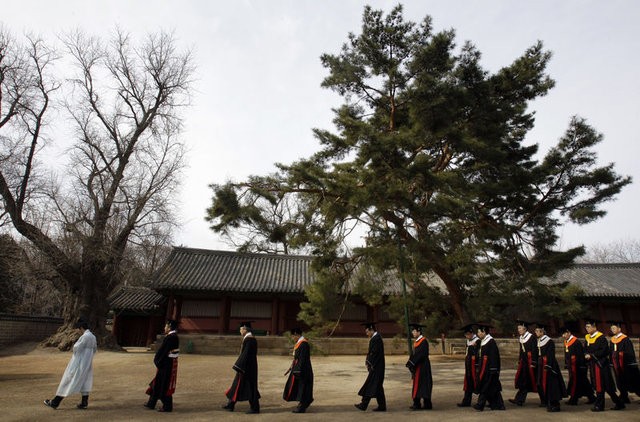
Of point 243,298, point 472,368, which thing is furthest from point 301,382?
point 243,298

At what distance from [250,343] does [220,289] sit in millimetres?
12106

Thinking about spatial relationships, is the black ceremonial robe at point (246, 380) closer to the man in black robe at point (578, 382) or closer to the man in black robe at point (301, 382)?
the man in black robe at point (301, 382)

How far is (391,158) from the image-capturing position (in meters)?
9.02

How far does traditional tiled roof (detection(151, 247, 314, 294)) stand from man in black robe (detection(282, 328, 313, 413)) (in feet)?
39.2

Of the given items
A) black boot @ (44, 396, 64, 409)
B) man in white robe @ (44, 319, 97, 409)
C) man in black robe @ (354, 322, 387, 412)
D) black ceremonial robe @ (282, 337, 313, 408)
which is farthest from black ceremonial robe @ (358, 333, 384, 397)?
black boot @ (44, 396, 64, 409)

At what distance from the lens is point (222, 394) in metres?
7.89

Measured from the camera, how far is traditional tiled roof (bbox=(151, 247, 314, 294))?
18.4 metres

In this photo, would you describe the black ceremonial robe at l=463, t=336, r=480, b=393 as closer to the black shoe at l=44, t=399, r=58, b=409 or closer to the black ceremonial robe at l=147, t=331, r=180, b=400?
the black ceremonial robe at l=147, t=331, r=180, b=400

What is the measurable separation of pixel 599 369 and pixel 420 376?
2.96 m

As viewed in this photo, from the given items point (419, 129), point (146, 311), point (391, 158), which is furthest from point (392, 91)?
point (146, 311)

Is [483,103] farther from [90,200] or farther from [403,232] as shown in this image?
[90,200]

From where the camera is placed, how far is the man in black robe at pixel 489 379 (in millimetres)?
6609

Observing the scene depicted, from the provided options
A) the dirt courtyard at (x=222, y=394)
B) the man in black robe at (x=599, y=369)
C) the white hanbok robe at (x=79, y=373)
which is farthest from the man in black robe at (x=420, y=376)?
the white hanbok robe at (x=79, y=373)

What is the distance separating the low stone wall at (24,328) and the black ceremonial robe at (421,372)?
18062mm
